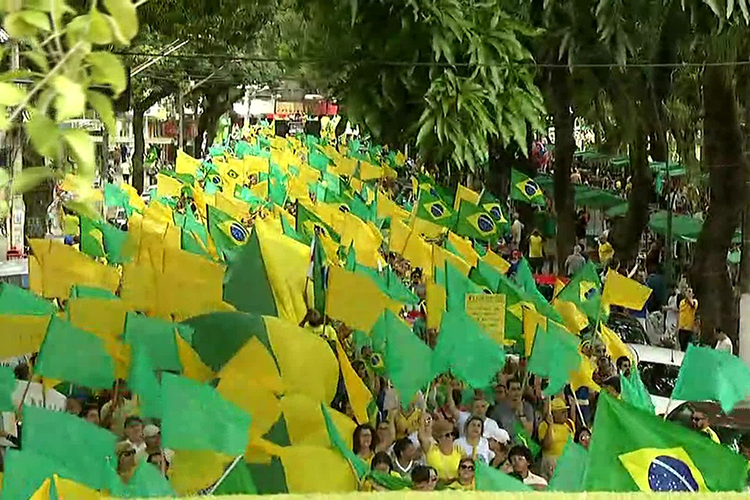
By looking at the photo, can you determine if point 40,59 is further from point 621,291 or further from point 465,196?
point 465,196

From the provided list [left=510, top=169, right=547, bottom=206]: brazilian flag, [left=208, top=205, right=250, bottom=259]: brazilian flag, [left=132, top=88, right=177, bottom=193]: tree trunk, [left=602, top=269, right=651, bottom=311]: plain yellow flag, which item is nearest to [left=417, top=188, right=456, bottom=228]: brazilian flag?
[left=208, top=205, right=250, bottom=259]: brazilian flag

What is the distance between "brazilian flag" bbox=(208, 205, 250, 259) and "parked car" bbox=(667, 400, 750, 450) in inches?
209

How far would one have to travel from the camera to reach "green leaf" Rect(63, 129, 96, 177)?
5.55 ft

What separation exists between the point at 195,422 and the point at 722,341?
8072 mm

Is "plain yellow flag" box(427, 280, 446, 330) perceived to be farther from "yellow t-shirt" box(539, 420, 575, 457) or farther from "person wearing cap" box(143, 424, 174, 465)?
"person wearing cap" box(143, 424, 174, 465)

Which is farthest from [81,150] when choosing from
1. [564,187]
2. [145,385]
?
[564,187]

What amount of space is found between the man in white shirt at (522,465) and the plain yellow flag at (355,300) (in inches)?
57.0

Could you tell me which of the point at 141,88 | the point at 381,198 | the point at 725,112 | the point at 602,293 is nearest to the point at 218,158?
the point at 141,88

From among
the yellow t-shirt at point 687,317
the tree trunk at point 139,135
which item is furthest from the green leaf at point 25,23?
the tree trunk at point 139,135

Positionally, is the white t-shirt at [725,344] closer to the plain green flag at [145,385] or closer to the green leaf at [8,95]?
the plain green flag at [145,385]

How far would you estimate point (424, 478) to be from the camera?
721 centimetres

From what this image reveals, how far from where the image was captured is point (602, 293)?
1043 cm

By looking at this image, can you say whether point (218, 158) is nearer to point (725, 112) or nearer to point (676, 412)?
point (725, 112)

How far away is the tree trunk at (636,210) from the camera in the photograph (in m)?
20.7
